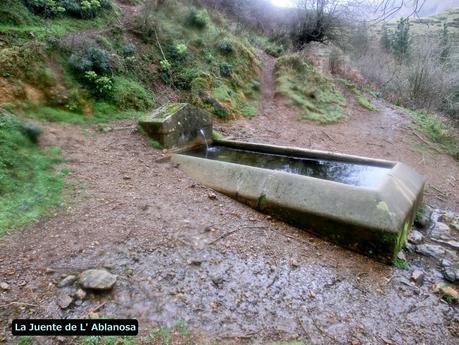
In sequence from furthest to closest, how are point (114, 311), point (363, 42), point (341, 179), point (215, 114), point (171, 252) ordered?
1. point (363, 42)
2. point (215, 114)
3. point (341, 179)
4. point (171, 252)
5. point (114, 311)

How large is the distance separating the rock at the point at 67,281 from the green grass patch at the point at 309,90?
8748mm

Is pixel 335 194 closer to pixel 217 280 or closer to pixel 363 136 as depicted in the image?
pixel 217 280

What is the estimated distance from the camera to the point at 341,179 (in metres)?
5.04

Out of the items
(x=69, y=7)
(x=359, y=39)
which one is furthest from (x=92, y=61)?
(x=359, y=39)

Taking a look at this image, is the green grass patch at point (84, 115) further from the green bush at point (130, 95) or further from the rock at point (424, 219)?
the rock at point (424, 219)

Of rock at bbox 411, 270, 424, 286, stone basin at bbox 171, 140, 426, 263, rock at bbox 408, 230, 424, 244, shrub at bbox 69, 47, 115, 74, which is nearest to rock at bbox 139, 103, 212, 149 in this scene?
stone basin at bbox 171, 140, 426, 263

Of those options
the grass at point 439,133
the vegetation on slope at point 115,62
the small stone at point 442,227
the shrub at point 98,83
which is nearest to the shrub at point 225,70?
the vegetation on slope at point 115,62

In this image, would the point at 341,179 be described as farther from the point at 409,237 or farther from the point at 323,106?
the point at 323,106

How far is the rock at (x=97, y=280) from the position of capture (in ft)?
8.50

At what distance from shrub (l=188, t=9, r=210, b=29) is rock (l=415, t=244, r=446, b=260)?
9.82 metres

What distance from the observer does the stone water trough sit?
3.59 meters

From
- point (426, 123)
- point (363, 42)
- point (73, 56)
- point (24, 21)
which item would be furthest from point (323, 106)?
point (363, 42)

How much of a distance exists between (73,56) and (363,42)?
18873 mm

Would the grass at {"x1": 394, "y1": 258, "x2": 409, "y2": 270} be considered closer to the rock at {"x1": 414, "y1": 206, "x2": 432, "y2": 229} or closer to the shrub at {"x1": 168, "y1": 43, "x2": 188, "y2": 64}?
the rock at {"x1": 414, "y1": 206, "x2": 432, "y2": 229}
